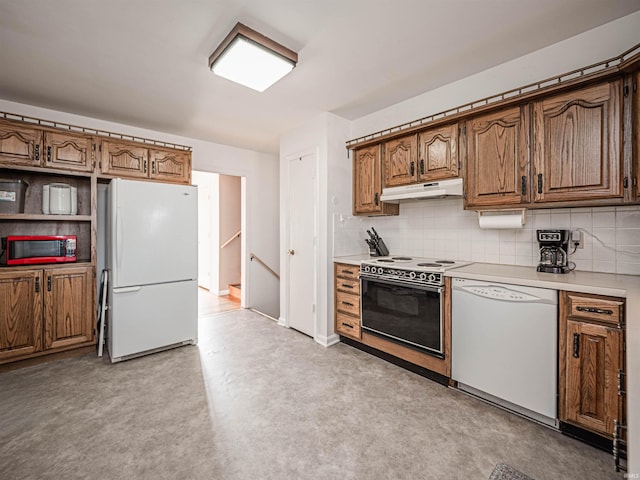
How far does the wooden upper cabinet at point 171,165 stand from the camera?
333cm

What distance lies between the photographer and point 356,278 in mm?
3078

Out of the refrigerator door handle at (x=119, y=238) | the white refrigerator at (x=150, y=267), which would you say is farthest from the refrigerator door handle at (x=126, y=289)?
the refrigerator door handle at (x=119, y=238)

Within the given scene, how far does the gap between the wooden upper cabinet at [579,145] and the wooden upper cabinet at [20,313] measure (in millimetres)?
4298

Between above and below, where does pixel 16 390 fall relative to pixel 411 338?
below

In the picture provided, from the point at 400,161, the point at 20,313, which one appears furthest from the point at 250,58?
the point at 20,313

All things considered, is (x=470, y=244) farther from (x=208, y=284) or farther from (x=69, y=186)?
(x=208, y=284)

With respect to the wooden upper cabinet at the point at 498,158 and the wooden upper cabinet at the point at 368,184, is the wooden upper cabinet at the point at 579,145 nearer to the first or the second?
the wooden upper cabinet at the point at 498,158

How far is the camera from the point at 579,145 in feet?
6.32

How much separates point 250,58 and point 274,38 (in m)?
0.21

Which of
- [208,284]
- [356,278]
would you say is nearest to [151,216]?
[356,278]

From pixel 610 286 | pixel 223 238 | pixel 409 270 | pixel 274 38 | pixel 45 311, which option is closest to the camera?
pixel 610 286

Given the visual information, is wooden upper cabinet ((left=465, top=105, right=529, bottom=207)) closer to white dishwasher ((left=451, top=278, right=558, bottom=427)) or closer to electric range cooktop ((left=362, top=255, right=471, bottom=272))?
electric range cooktop ((left=362, top=255, right=471, bottom=272))

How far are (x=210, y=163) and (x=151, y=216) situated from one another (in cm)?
165

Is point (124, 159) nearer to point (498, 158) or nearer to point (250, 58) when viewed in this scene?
point (250, 58)
